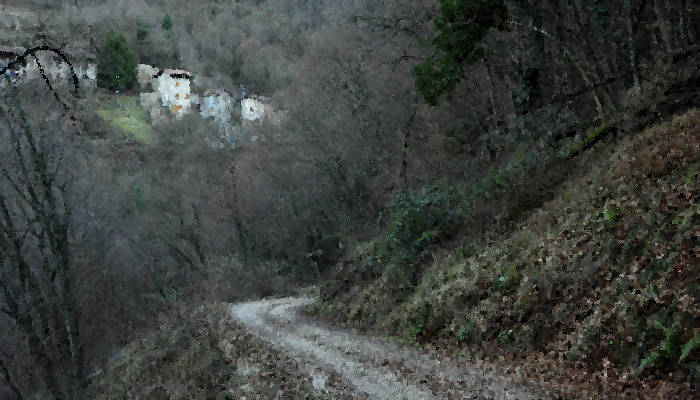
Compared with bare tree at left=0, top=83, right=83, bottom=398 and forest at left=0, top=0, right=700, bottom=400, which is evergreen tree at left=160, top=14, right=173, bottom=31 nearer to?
forest at left=0, top=0, right=700, bottom=400

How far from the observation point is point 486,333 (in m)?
11.5

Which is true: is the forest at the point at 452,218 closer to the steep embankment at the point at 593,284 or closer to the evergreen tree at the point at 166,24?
the steep embankment at the point at 593,284

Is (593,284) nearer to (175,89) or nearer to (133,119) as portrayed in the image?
(133,119)

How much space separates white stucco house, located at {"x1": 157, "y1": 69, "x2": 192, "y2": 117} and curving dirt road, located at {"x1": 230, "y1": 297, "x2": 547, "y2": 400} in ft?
295

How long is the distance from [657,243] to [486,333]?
3767mm

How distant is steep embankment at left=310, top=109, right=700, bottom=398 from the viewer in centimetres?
765

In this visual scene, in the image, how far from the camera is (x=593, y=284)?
998cm

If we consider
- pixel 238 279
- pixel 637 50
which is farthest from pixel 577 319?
pixel 238 279

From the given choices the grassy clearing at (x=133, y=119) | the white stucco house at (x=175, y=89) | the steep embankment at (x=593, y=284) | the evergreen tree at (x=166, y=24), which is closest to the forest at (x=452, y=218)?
the steep embankment at (x=593, y=284)

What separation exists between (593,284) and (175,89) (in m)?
101

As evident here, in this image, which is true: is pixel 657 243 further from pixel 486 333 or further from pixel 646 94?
pixel 646 94

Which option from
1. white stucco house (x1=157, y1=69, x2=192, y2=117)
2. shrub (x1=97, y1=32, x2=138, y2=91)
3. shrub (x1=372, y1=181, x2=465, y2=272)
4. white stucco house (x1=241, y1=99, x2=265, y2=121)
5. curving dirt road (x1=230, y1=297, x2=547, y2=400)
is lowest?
curving dirt road (x1=230, y1=297, x2=547, y2=400)

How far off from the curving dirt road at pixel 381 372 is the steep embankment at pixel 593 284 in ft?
2.67

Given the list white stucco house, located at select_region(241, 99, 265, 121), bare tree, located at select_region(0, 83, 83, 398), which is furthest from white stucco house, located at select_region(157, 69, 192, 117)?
bare tree, located at select_region(0, 83, 83, 398)
